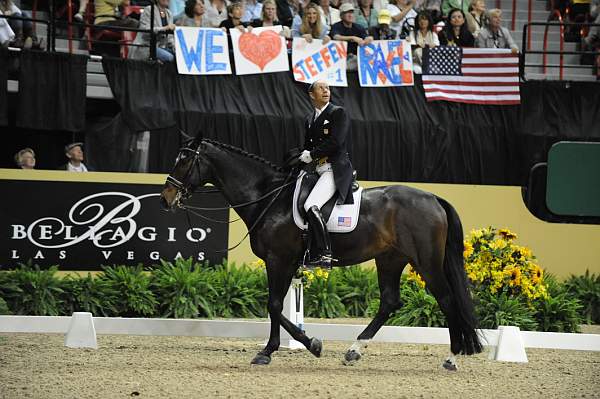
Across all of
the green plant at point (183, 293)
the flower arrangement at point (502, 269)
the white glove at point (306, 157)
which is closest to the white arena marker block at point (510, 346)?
the flower arrangement at point (502, 269)

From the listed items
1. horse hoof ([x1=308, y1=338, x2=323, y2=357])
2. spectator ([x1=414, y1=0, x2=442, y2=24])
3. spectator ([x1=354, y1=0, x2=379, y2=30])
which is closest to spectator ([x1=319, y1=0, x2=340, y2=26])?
spectator ([x1=354, y1=0, x2=379, y2=30])

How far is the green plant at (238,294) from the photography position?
38.6 ft

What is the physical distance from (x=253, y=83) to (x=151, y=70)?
1.47 meters

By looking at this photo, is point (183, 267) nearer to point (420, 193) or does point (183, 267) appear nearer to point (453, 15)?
point (420, 193)

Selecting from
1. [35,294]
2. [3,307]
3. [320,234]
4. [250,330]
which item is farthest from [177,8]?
[320,234]

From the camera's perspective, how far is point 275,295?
8.39 m

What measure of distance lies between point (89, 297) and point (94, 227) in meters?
1.28

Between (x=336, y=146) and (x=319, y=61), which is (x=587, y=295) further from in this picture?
(x=336, y=146)

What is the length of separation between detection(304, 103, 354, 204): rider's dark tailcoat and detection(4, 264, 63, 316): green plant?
4356mm

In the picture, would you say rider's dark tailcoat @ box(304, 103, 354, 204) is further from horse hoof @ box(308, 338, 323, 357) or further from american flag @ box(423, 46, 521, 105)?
american flag @ box(423, 46, 521, 105)

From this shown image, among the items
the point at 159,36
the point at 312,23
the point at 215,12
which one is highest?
the point at 215,12

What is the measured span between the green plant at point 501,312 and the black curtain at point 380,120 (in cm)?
373

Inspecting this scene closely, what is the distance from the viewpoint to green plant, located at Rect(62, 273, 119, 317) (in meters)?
11.3

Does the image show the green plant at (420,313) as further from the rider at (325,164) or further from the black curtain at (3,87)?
the black curtain at (3,87)
